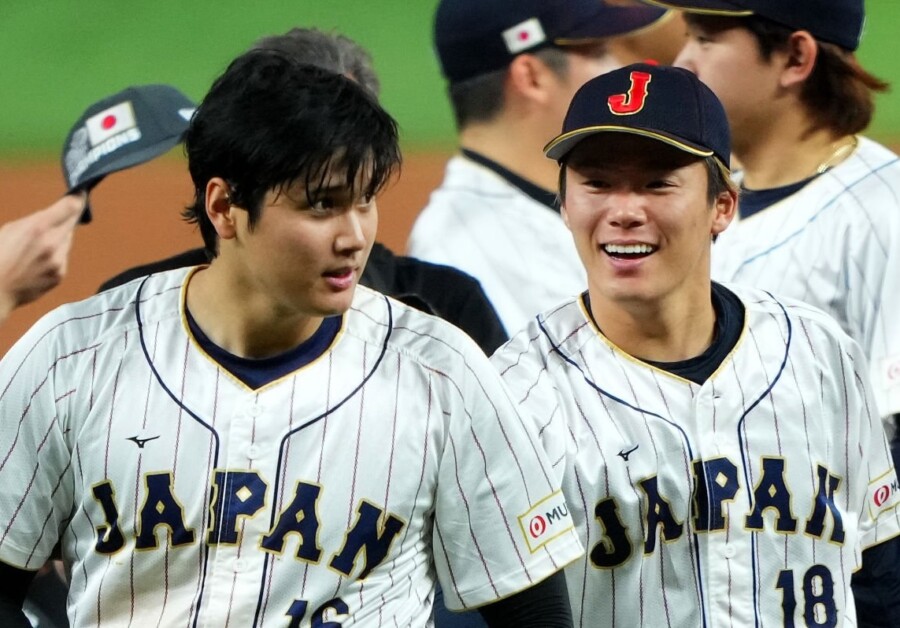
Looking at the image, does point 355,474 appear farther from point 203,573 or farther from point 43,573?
point 43,573

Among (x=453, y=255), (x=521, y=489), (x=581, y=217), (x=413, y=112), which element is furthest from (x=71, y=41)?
(x=521, y=489)

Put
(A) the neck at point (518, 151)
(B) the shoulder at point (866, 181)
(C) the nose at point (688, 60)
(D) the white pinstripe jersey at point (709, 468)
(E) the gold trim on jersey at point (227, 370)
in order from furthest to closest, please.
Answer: (A) the neck at point (518, 151) < (C) the nose at point (688, 60) < (B) the shoulder at point (866, 181) < (D) the white pinstripe jersey at point (709, 468) < (E) the gold trim on jersey at point (227, 370)

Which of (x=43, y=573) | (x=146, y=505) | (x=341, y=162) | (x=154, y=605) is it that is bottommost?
(x=43, y=573)

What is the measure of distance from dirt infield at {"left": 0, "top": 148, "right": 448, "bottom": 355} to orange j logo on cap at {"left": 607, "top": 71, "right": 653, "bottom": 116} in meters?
1.27

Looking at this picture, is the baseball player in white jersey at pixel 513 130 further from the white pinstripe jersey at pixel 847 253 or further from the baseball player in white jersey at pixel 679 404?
the baseball player in white jersey at pixel 679 404

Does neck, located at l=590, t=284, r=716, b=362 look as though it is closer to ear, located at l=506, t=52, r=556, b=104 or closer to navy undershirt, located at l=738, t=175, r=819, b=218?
navy undershirt, located at l=738, t=175, r=819, b=218

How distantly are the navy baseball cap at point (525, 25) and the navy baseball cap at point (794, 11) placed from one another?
1.55ft

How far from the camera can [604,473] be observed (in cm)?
181

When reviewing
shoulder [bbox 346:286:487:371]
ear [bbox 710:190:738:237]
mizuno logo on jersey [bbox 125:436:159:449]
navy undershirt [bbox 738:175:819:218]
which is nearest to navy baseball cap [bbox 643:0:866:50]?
navy undershirt [bbox 738:175:819:218]

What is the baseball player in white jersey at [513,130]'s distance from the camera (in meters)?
3.03

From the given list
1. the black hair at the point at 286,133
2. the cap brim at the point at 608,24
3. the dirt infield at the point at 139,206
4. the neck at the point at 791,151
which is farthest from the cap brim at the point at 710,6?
the black hair at the point at 286,133

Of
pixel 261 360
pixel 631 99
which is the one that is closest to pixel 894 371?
pixel 631 99

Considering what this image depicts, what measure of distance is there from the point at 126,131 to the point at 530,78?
95 centimetres

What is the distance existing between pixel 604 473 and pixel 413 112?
178cm
